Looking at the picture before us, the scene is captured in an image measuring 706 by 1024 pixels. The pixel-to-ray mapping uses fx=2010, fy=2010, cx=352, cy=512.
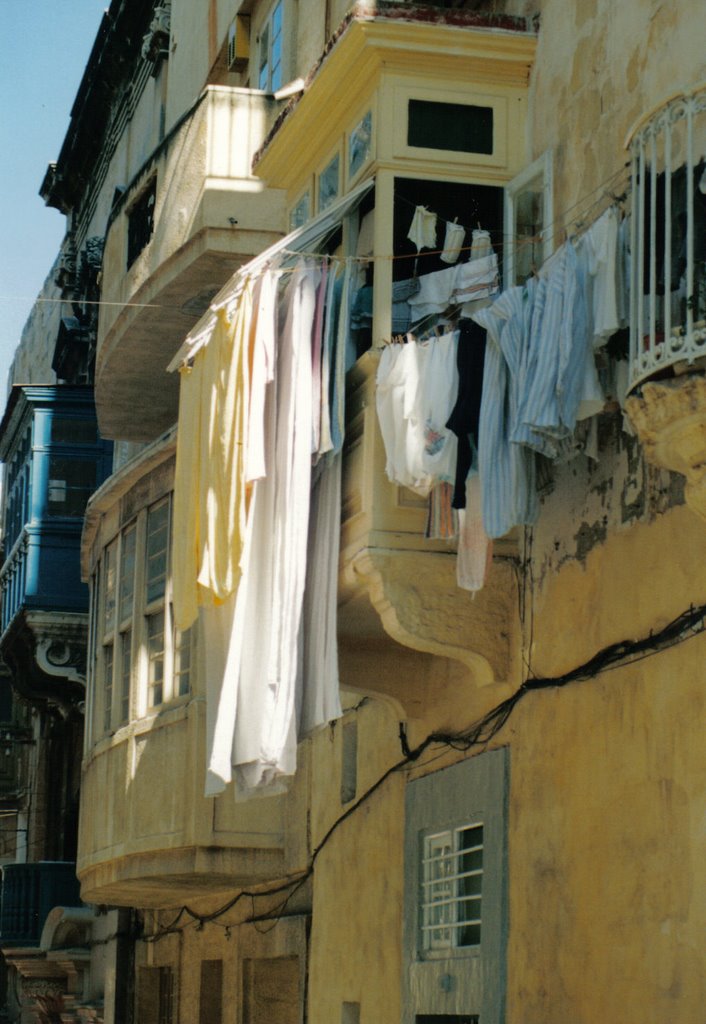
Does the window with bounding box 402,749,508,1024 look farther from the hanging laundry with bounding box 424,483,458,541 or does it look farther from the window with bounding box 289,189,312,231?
the window with bounding box 289,189,312,231

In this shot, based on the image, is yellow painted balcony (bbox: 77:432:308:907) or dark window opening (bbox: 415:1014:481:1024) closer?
dark window opening (bbox: 415:1014:481:1024)

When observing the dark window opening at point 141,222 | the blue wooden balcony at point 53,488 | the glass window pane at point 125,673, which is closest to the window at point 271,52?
the dark window opening at point 141,222

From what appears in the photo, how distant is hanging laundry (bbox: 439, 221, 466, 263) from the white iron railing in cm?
279

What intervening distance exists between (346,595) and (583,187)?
9.24 feet

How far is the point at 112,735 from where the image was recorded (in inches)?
689

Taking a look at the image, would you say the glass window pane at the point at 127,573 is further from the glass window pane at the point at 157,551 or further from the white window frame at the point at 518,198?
the white window frame at the point at 518,198

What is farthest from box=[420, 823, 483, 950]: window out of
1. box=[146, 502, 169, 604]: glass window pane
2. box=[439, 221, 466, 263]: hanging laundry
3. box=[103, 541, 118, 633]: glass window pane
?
box=[103, 541, 118, 633]: glass window pane

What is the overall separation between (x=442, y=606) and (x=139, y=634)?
6288mm

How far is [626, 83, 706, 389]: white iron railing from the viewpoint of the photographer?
8.55 metres

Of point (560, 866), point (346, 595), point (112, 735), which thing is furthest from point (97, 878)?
point (560, 866)

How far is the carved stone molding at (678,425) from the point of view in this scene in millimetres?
8445

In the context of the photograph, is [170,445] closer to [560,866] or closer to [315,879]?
[315,879]

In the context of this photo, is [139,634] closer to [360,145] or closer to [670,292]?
[360,145]

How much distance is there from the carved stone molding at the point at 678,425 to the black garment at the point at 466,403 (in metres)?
1.78
